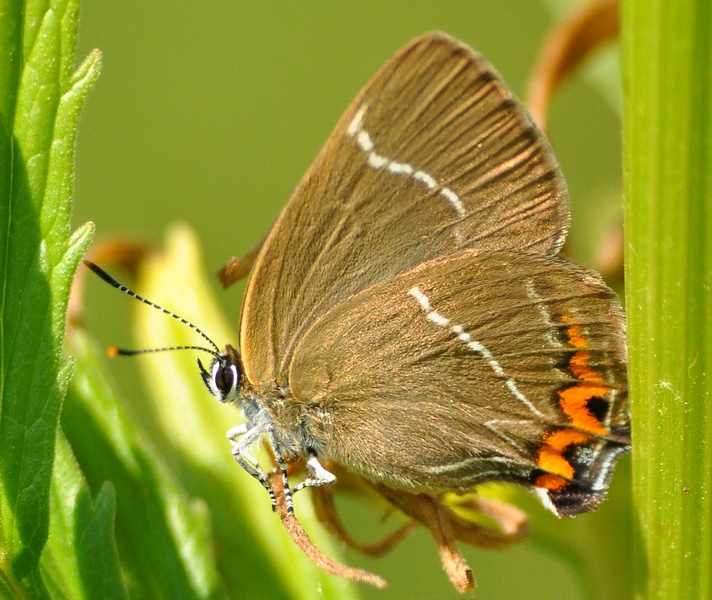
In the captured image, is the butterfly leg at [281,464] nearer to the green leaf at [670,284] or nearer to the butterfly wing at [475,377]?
the butterfly wing at [475,377]

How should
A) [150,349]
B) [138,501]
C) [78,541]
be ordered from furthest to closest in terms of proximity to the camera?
[150,349] → [138,501] → [78,541]

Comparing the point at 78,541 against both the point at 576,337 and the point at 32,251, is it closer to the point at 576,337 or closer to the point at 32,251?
the point at 32,251

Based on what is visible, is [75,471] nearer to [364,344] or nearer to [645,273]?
[364,344]

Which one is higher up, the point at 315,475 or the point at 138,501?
the point at 138,501

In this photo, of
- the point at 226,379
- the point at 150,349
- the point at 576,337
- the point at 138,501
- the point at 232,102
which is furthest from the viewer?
the point at 232,102

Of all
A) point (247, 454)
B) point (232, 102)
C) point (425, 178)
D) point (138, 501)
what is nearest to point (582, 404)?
point (425, 178)

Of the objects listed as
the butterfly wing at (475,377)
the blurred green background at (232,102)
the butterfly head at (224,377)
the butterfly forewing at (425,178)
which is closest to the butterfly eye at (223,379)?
the butterfly head at (224,377)
